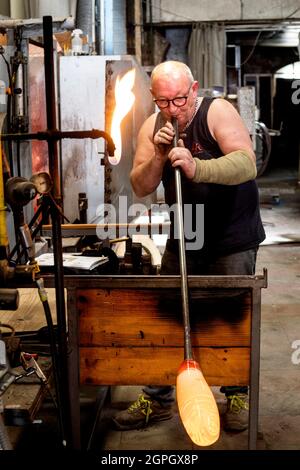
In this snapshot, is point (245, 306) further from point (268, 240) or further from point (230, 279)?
point (268, 240)

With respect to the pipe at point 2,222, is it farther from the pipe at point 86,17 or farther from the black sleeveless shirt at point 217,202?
the pipe at point 86,17

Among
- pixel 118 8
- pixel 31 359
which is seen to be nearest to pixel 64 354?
pixel 31 359

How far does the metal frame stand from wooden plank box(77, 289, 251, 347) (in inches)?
1.3

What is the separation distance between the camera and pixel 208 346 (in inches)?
101

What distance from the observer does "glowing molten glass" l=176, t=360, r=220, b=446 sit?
1728 mm

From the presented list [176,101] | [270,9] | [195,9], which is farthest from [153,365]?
[270,9]

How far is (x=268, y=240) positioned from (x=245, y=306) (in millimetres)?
6736

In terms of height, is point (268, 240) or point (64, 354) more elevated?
point (64, 354)

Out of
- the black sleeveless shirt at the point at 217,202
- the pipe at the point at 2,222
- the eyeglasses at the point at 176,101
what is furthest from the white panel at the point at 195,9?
the pipe at the point at 2,222

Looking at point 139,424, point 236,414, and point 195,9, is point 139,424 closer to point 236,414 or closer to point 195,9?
point 236,414

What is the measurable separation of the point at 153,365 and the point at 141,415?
985 mm

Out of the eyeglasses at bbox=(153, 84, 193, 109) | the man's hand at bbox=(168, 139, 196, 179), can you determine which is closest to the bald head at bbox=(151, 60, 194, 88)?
the eyeglasses at bbox=(153, 84, 193, 109)

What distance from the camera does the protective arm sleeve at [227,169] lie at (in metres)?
2.56

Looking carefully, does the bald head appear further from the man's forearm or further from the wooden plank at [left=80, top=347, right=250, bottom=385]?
the wooden plank at [left=80, top=347, right=250, bottom=385]
